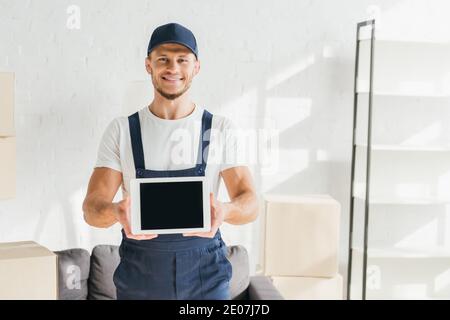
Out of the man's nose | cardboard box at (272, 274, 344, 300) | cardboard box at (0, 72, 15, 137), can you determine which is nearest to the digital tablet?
the man's nose

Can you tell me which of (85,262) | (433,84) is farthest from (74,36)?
(433,84)

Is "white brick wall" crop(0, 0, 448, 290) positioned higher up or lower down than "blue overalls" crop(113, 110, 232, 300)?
higher up

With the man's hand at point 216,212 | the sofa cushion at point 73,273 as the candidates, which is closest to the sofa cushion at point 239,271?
the sofa cushion at point 73,273

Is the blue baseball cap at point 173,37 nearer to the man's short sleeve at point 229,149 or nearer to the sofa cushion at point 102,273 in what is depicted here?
the man's short sleeve at point 229,149

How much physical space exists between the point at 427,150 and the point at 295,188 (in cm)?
55

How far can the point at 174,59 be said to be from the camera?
192cm

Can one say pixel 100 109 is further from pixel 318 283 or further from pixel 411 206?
pixel 411 206

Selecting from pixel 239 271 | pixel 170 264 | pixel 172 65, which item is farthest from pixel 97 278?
pixel 172 65

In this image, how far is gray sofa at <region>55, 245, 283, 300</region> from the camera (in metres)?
2.43

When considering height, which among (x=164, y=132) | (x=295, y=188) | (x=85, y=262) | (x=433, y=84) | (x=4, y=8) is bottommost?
(x=85, y=262)

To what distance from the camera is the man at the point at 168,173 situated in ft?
6.07

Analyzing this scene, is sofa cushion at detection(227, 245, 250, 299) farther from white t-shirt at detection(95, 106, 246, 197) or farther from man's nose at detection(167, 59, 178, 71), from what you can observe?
man's nose at detection(167, 59, 178, 71)

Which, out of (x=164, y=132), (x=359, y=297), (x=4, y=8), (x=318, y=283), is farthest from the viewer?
(x=359, y=297)

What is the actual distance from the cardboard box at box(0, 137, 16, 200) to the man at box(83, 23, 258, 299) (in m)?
0.34
